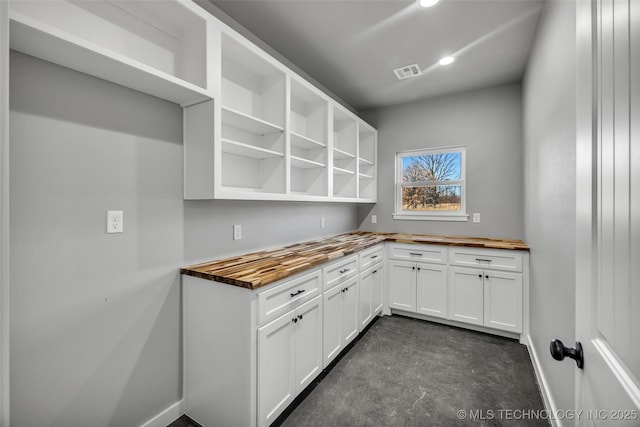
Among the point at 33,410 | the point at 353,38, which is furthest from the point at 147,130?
the point at 353,38

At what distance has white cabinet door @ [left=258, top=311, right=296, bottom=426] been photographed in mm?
1598

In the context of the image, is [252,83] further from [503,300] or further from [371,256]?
[503,300]

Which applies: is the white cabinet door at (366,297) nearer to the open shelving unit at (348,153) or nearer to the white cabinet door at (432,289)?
the white cabinet door at (432,289)

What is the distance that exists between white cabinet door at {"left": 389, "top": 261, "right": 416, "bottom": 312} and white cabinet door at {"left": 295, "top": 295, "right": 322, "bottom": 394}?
5.06ft

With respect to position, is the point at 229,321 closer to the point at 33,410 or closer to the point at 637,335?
the point at 33,410

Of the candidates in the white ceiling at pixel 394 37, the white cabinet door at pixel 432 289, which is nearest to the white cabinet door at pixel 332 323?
the white cabinet door at pixel 432 289

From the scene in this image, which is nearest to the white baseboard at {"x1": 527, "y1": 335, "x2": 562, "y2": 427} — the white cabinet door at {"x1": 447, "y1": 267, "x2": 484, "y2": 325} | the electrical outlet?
the white cabinet door at {"x1": 447, "y1": 267, "x2": 484, "y2": 325}

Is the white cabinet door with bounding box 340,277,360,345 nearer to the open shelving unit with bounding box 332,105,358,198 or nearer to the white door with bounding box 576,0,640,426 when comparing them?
the open shelving unit with bounding box 332,105,358,198

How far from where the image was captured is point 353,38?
239 cm

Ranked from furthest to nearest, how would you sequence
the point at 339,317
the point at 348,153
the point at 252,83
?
the point at 348,153 < the point at 339,317 < the point at 252,83

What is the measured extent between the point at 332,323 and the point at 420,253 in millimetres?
1482

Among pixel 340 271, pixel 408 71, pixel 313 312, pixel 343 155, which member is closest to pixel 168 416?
pixel 313 312

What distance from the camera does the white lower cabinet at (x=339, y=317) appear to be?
2232 millimetres

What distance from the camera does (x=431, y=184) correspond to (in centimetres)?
380
